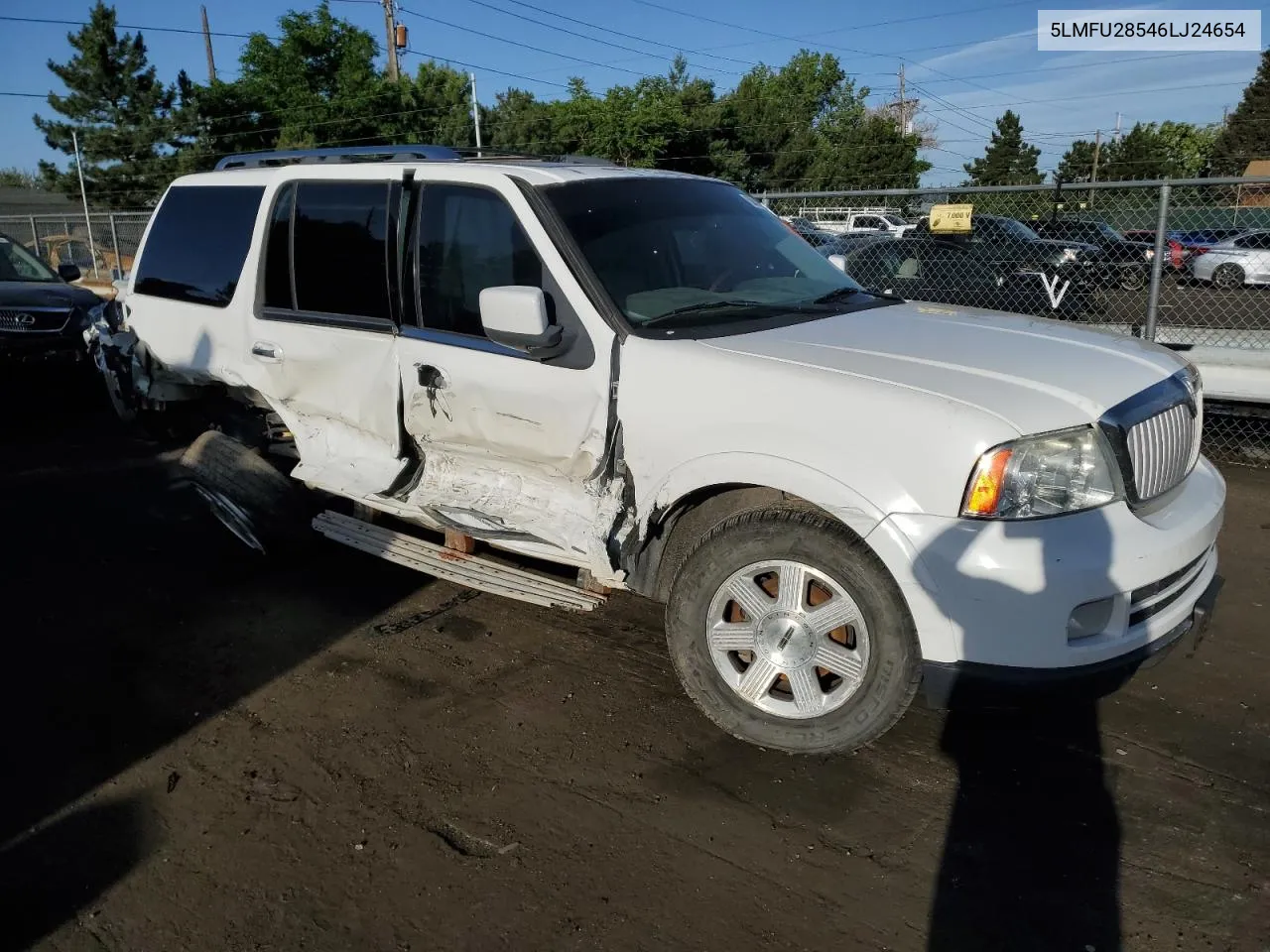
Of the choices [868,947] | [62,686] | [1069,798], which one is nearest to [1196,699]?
[1069,798]

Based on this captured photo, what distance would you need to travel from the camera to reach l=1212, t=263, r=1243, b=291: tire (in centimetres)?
1302

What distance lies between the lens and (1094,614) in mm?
2883

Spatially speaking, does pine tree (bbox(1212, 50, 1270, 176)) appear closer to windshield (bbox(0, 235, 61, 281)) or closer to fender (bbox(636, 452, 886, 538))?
windshield (bbox(0, 235, 61, 281))

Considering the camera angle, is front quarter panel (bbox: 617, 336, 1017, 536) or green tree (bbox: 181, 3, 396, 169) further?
green tree (bbox: 181, 3, 396, 169)

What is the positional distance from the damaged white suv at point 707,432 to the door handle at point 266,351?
0.07 ft

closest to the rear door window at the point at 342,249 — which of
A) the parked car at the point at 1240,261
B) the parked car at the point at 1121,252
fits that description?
the parked car at the point at 1121,252

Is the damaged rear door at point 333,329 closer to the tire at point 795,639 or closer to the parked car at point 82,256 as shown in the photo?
the tire at point 795,639

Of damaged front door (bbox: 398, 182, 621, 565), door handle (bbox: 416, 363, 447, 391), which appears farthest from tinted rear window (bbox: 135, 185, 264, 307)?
door handle (bbox: 416, 363, 447, 391)

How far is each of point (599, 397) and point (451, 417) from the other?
0.83 metres

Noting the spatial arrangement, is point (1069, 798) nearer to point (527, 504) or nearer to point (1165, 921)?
point (1165, 921)

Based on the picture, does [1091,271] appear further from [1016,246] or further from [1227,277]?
[1227,277]

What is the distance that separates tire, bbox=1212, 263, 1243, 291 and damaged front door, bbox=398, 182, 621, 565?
39.1 feet

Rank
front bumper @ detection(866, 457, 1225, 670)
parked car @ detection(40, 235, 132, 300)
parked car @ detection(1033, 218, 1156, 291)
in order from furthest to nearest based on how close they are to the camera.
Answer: parked car @ detection(40, 235, 132, 300)
parked car @ detection(1033, 218, 1156, 291)
front bumper @ detection(866, 457, 1225, 670)

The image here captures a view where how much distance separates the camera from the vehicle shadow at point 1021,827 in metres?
2.62
